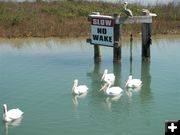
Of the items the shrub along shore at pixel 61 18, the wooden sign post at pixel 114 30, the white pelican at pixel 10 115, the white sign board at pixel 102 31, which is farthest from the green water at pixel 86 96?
the shrub along shore at pixel 61 18

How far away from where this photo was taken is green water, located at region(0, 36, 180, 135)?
9820 mm

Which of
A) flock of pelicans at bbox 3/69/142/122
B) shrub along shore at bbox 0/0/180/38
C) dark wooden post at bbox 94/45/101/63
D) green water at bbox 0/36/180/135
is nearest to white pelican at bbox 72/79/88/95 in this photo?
flock of pelicans at bbox 3/69/142/122

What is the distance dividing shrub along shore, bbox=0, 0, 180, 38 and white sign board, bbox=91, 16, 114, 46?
6600 millimetres

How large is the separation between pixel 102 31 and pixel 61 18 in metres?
9.97

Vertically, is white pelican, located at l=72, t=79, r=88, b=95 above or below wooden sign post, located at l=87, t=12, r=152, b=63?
below

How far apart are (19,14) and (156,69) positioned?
490 inches

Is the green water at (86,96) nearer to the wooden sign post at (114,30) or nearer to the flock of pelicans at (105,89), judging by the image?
the flock of pelicans at (105,89)

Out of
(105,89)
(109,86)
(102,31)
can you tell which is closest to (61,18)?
(102,31)

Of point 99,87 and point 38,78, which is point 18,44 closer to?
point 38,78

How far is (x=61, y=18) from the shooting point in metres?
26.2

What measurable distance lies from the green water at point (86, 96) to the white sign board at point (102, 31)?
80 cm

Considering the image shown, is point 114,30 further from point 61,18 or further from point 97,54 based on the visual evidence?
point 61,18

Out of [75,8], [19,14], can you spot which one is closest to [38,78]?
[19,14]

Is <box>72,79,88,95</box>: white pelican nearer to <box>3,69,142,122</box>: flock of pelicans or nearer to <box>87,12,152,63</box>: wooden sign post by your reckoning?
<box>3,69,142,122</box>: flock of pelicans
